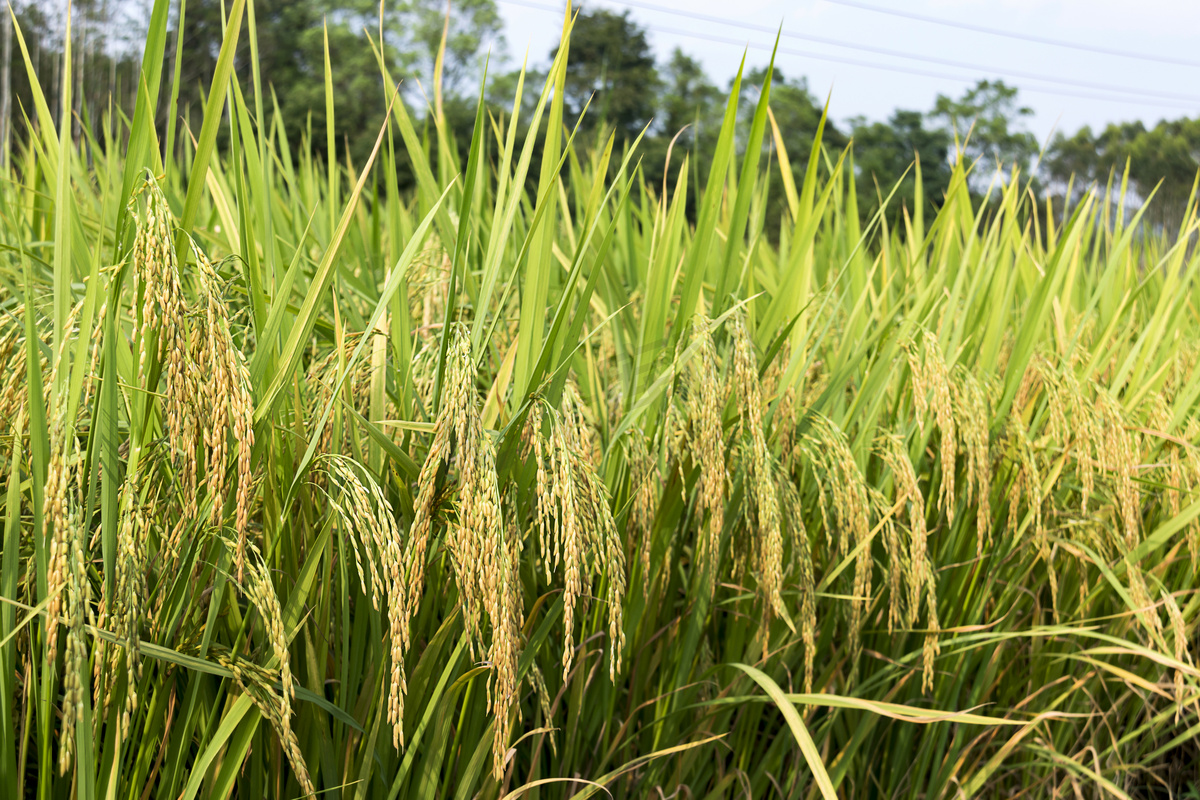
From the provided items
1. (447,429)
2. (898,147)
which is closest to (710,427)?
(447,429)

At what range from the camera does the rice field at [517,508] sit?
710mm

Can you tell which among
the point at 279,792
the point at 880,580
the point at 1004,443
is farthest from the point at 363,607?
the point at 1004,443

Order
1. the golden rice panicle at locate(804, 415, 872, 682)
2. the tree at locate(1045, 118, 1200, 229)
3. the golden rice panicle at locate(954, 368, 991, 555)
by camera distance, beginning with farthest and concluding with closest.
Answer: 1. the tree at locate(1045, 118, 1200, 229)
2. the golden rice panicle at locate(954, 368, 991, 555)
3. the golden rice panicle at locate(804, 415, 872, 682)

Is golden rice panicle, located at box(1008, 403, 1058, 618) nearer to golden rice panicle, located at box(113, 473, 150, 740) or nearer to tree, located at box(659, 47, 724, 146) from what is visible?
golden rice panicle, located at box(113, 473, 150, 740)

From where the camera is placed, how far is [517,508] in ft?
3.05

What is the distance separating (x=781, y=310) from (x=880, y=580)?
0.59 metres

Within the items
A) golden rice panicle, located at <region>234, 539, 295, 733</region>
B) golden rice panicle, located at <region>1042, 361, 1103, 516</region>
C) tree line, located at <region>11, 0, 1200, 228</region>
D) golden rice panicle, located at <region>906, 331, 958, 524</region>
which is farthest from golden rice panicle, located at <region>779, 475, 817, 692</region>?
tree line, located at <region>11, 0, 1200, 228</region>

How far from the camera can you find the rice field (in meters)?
0.71

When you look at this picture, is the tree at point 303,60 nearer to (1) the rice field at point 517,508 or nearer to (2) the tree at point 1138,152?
(1) the rice field at point 517,508

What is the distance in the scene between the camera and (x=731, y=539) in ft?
4.09

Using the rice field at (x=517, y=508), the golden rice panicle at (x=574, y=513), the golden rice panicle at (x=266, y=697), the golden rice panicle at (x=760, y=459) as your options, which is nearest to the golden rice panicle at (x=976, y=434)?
the rice field at (x=517, y=508)

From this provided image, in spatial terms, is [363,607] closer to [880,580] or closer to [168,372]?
[168,372]

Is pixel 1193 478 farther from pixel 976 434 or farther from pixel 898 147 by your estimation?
pixel 898 147

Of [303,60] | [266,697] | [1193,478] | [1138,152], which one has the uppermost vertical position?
[1138,152]
